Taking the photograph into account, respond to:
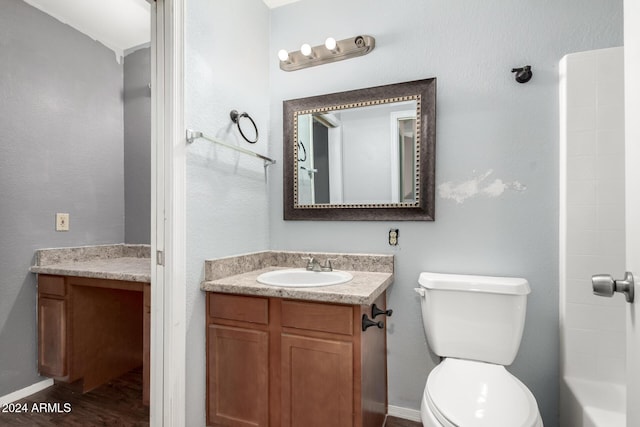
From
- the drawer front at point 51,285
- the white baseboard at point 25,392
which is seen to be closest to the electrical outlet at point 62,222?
the drawer front at point 51,285

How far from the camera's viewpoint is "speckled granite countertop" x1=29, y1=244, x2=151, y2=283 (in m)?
1.71

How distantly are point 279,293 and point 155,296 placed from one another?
1.71 feet

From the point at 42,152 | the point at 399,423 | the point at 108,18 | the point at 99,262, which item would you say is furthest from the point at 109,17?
the point at 399,423

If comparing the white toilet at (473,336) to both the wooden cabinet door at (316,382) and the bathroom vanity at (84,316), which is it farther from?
the bathroom vanity at (84,316)

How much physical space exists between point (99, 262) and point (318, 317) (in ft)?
5.54

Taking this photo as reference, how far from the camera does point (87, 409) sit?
1.77 metres

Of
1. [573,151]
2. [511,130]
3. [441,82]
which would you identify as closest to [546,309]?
[573,151]

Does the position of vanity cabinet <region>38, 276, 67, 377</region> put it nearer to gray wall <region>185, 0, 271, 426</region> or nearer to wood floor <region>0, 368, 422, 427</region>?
wood floor <region>0, 368, 422, 427</region>

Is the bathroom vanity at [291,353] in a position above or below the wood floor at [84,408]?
above

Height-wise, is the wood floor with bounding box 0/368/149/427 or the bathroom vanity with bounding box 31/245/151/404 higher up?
the bathroom vanity with bounding box 31/245/151/404

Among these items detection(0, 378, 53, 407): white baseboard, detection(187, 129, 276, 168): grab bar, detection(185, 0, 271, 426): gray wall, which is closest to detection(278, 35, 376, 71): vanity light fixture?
detection(185, 0, 271, 426): gray wall

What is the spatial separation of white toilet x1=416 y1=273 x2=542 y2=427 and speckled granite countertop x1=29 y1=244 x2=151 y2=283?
1.38m

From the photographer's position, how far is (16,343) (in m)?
1.84

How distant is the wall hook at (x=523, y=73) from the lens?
1.51 meters
